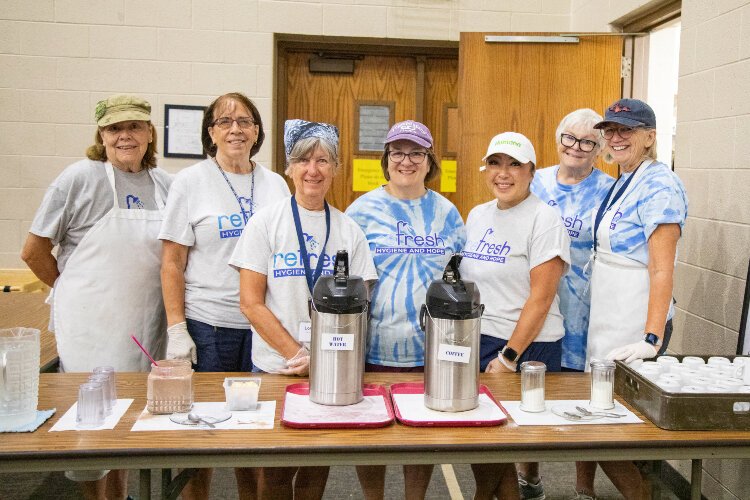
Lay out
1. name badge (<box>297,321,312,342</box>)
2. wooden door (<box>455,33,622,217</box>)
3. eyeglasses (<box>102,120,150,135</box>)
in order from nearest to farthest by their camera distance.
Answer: name badge (<box>297,321,312,342</box>)
eyeglasses (<box>102,120,150,135</box>)
wooden door (<box>455,33,622,217</box>)

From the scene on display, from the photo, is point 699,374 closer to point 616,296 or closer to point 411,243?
point 616,296

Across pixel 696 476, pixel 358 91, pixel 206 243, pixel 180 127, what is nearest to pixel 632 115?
pixel 696 476

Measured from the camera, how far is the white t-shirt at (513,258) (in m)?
2.29

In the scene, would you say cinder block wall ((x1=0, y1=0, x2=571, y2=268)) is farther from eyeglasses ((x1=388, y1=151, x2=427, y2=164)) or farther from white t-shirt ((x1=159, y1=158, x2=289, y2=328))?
eyeglasses ((x1=388, y1=151, x2=427, y2=164))

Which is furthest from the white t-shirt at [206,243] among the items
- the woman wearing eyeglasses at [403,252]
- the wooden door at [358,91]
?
Result: the wooden door at [358,91]

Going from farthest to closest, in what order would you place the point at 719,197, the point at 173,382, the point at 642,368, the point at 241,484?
the point at 719,197
the point at 241,484
the point at 642,368
the point at 173,382

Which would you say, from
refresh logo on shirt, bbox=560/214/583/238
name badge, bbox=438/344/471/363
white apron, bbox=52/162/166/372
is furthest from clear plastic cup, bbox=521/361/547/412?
white apron, bbox=52/162/166/372

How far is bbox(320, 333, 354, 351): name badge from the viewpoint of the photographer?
177 cm

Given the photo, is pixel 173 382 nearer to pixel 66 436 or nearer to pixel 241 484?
pixel 66 436

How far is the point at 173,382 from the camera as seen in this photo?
5.84 feet

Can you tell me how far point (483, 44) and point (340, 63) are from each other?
1.03 meters

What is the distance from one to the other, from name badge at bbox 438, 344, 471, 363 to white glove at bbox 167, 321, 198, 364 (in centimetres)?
97

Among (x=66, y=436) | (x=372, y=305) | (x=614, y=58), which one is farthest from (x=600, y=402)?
(x=614, y=58)

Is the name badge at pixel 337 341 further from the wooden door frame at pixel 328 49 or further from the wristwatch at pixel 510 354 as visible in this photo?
the wooden door frame at pixel 328 49
